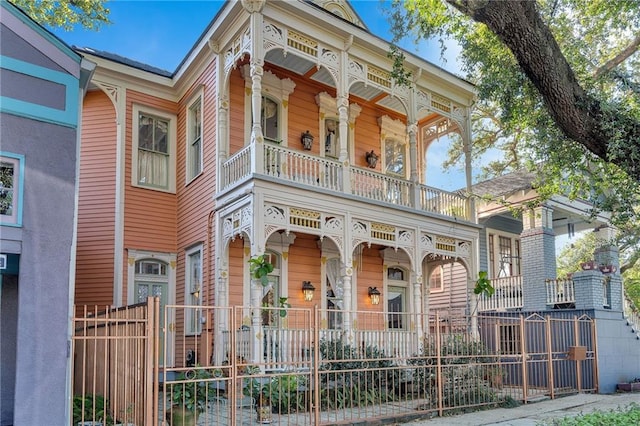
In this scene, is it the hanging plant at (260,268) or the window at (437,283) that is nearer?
the hanging plant at (260,268)

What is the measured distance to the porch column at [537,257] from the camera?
16.0m

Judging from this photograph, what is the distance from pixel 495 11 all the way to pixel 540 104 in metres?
4.02

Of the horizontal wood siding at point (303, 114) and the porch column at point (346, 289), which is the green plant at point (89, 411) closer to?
the porch column at point (346, 289)

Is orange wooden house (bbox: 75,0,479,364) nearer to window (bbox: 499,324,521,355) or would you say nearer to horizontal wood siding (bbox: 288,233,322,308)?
horizontal wood siding (bbox: 288,233,322,308)

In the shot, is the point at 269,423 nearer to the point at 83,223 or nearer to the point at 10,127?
the point at 10,127

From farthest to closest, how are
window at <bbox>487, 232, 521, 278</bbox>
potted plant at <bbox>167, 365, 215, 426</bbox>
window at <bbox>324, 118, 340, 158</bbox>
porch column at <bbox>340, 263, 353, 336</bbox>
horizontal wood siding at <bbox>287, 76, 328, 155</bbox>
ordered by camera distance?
window at <bbox>487, 232, 521, 278</bbox> → window at <bbox>324, 118, 340, 158</bbox> → horizontal wood siding at <bbox>287, 76, 328, 155</bbox> → porch column at <bbox>340, 263, 353, 336</bbox> → potted plant at <bbox>167, 365, 215, 426</bbox>

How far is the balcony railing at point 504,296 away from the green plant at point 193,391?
35.5ft

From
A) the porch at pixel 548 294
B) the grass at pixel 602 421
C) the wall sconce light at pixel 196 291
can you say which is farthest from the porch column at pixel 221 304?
the porch at pixel 548 294

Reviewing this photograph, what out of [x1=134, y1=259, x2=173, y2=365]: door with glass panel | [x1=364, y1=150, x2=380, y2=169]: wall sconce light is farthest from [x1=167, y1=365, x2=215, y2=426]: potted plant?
[x1=364, y1=150, x2=380, y2=169]: wall sconce light

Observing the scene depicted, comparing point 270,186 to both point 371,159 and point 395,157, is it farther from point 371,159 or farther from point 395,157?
point 395,157

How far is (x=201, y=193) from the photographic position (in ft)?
44.6

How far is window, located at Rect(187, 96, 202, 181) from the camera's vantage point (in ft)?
47.1

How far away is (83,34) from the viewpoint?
17.4m

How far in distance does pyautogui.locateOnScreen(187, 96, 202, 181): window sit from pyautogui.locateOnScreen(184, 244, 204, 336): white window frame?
1.95 m
